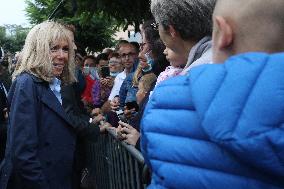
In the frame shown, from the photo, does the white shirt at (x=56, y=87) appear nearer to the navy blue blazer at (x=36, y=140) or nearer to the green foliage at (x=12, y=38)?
the navy blue blazer at (x=36, y=140)

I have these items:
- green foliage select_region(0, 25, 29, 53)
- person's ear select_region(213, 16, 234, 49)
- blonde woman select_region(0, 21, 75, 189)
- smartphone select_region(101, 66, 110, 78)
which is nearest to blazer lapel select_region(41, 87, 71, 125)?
blonde woman select_region(0, 21, 75, 189)

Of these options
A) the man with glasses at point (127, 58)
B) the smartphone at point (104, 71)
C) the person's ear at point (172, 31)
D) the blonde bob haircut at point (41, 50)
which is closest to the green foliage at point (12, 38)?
the smartphone at point (104, 71)

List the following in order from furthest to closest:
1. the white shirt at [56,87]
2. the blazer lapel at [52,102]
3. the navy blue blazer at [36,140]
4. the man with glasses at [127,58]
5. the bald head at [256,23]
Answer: the man with glasses at [127,58], the white shirt at [56,87], the blazer lapel at [52,102], the navy blue blazer at [36,140], the bald head at [256,23]

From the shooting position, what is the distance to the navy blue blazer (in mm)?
2502

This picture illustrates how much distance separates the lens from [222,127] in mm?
896

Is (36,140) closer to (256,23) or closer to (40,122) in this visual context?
(40,122)

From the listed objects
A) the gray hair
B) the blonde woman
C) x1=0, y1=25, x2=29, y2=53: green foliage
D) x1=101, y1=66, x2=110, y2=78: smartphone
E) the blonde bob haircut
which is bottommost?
x1=0, y1=25, x2=29, y2=53: green foliage

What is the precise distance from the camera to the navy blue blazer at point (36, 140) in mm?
2502

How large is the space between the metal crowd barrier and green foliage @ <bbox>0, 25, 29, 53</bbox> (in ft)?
196

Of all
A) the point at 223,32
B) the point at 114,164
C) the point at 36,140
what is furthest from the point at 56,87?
the point at 223,32

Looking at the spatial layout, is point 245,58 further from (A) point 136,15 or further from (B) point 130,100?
(A) point 136,15

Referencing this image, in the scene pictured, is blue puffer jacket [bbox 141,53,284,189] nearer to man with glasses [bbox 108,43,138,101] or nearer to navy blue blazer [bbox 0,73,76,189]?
navy blue blazer [bbox 0,73,76,189]

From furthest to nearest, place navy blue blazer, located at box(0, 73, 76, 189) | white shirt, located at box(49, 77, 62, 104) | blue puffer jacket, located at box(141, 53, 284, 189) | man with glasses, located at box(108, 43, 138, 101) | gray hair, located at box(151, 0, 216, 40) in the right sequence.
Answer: man with glasses, located at box(108, 43, 138, 101) < white shirt, located at box(49, 77, 62, 104) < navy blue blazer, located at box(0, 73, 76, 189) < gray hair, located at box(151, 0, 216, 40) < blue puffer jacket, located at box(141, 53, 284, 189)

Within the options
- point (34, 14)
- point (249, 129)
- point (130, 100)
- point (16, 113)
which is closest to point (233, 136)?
point (249, 129)
